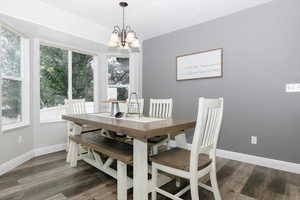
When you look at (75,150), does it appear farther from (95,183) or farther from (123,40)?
(123,40)

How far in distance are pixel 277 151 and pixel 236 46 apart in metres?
1.73

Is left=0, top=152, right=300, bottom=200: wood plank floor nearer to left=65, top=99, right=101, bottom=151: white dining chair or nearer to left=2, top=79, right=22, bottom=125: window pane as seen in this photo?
left=65, top=99, right=101, bottom=151: white dining chair

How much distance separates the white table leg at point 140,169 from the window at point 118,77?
107 inches

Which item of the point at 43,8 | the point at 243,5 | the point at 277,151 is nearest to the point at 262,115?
the point at 277,151

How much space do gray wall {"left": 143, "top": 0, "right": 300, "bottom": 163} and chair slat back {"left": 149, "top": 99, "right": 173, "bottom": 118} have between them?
36.1 inches

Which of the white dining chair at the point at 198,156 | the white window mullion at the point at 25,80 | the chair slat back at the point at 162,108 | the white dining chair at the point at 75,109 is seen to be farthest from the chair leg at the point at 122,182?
the white window mullion at the point at 25,80

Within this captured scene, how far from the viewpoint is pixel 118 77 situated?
4059mm

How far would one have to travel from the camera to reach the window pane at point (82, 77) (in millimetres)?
3602

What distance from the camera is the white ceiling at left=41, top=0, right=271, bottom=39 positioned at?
2.59 metres

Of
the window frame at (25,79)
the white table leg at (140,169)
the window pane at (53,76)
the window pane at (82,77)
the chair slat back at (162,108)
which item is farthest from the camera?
the window pane at (82,77)

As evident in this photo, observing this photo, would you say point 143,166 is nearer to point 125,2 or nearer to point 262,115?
point 262,115

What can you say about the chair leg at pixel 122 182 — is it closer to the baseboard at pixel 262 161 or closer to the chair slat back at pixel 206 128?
the chair slat back at pixel 206 128

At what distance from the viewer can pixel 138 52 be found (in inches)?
158

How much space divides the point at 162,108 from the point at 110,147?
1.08 metres
